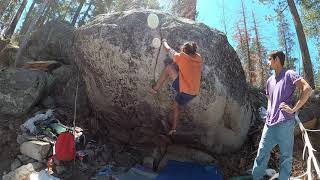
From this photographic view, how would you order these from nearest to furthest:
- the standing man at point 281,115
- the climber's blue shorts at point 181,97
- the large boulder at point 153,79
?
1. the standing man at point 281,115
2. the climber's blue shorts at point 181,97
3. the large boulder at point 153,79

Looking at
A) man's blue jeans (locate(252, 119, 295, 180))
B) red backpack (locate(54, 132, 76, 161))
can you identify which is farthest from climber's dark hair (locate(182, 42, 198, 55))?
red backpack (locate(54, 132, 76, 161))

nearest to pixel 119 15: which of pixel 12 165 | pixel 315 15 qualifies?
pixel 12 165

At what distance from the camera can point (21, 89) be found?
10922mm

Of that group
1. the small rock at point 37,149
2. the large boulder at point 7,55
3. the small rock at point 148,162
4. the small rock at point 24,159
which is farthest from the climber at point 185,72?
the large boulder at point 7,55

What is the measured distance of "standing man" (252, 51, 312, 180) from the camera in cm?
612

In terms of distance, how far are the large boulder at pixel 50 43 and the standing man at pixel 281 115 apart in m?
9.03

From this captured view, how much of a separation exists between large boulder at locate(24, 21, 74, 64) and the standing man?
9.03 m

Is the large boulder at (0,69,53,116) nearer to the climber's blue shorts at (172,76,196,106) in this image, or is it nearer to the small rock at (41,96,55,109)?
the small rock at (41,96,55,109)

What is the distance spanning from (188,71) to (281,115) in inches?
78.1

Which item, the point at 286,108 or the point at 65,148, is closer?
the point at 286,108

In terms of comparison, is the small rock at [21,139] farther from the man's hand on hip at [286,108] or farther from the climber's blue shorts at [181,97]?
the man's hand on hip at [286,108]

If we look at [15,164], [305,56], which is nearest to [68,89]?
[15,164]

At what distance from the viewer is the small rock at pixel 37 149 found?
8.80 metres

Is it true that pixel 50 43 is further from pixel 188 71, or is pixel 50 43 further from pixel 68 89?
pixel 188 71
